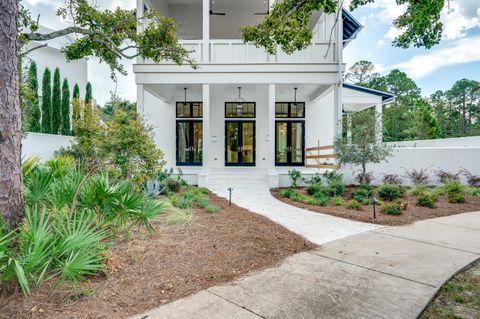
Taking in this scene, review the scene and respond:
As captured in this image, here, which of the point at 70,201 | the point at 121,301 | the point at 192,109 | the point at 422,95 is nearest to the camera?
the point at 121,301

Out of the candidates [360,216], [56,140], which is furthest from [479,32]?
[56,140]

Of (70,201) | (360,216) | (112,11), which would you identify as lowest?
(360,216)

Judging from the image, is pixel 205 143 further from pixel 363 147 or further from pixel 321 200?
pixel 363 147

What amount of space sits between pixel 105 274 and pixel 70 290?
0.39 metres

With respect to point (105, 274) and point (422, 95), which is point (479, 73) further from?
point (105, 274)

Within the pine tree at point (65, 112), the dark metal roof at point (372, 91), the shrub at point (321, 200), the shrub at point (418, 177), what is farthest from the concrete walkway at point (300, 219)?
the pine tree at point (65, 112)

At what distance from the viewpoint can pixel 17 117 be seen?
3.46 metres

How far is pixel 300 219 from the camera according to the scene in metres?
6.64

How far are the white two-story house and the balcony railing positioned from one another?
0.13ft

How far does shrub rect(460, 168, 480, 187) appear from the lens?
10555 millimetres

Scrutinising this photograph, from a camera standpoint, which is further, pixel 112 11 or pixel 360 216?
pixel 112 11

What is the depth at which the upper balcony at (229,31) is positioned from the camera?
11.6 metres

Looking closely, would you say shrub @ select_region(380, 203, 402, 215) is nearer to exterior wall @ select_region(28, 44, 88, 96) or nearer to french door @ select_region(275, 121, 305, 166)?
french door @ select_region(275, 121, 305, 166)

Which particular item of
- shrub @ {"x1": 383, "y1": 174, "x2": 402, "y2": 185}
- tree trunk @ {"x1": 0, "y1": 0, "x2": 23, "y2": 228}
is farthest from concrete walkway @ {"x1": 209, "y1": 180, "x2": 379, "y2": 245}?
shrub @ {"x1": 383, "y1": 174, "x2": 402, "y2": 185}
